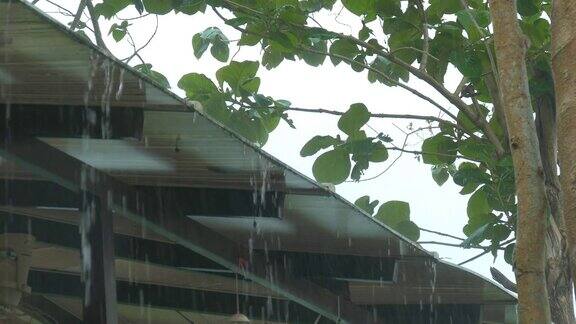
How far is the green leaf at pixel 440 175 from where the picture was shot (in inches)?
253

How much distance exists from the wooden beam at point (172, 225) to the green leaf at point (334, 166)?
627 mm

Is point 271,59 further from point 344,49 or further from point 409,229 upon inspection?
point 409,229

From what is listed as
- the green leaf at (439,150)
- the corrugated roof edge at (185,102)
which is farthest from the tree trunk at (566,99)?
the green leaf at (439,150)

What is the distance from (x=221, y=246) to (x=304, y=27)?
140 cm

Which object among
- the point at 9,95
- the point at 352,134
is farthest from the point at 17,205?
the point at 352,134

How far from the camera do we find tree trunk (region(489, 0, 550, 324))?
2.58 m

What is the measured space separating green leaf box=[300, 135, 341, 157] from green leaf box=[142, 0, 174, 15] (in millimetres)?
950

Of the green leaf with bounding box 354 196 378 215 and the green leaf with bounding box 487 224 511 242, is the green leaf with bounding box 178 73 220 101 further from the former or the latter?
the green leaf with bounding box 487 224 511 242

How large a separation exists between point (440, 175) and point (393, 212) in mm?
969

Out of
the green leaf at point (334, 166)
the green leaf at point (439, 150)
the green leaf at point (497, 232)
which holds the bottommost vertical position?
the green leaf at point (497, 232)

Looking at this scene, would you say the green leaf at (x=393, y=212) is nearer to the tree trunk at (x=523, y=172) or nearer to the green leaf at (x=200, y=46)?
the green leaf at (x=200, y=46)

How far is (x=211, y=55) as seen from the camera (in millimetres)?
5738

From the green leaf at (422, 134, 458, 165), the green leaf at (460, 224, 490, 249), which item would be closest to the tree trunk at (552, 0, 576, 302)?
the green leaf at (460, 224, 490, 249)

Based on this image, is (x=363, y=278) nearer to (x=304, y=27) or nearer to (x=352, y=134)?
(x=352, y=134)
